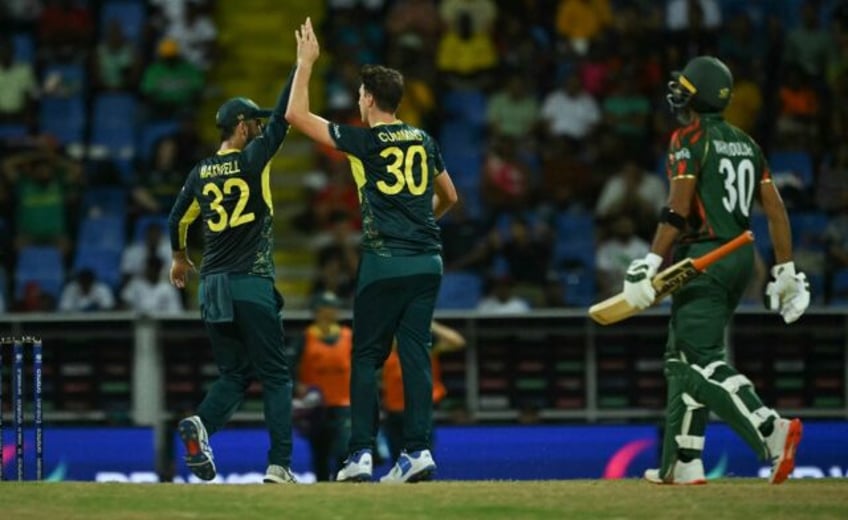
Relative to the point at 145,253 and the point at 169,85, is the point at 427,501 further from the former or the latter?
the point at 169,85

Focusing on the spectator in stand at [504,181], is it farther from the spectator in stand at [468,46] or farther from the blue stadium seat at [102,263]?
the blue stadium seat at [102,263]

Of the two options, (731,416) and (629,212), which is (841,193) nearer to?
(629,212)

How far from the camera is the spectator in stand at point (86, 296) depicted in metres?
20.2

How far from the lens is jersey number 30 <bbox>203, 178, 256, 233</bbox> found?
41.5ft

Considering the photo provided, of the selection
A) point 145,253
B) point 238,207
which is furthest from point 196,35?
point 238,207

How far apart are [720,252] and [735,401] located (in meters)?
0.81

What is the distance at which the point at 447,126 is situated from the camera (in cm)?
2242

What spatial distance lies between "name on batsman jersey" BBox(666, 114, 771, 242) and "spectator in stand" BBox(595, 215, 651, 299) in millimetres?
8442

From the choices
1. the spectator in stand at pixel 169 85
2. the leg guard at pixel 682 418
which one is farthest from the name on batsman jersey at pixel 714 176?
the spectator in stand at pixel 169 85

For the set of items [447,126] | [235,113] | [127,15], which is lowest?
[235,113]

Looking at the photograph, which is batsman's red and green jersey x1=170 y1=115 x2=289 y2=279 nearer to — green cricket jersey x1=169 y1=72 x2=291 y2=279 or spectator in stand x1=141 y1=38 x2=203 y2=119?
green cricket jersey x1=169 y1=72 x2=291 y2=279

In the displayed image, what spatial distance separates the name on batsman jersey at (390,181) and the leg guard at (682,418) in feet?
5.63

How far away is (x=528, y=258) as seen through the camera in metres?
20.3

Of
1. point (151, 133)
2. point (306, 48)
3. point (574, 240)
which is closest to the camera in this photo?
point (306, 48)
